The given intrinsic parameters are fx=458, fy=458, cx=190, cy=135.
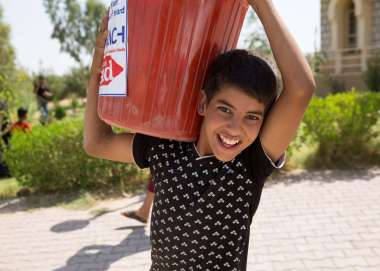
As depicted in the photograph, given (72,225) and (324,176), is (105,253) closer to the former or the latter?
(72,225)

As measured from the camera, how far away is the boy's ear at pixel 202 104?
1.30 m

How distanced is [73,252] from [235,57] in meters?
2.96

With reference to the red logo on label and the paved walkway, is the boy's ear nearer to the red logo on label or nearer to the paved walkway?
the red logo on label

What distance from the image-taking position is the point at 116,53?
4.25 feet

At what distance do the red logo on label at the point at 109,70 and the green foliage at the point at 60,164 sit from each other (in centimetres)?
414

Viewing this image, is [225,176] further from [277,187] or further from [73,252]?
[277,187]

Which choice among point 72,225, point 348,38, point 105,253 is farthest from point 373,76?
point 105,253

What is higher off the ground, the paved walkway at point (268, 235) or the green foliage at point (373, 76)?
the green foliage at point (373, 76)

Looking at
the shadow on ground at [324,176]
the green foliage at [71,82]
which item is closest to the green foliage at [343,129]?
the shadow on ground at [324,176]

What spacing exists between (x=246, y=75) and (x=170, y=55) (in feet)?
0.69

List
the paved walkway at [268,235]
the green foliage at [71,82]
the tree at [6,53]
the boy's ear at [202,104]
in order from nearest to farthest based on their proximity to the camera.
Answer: the boy's ear at [202,104] → the paved walkway at [268,235] → the tree at [6,53] → the green foliage at [71,82]

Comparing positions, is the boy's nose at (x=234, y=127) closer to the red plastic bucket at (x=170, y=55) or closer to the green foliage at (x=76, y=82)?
the red plastic bucket at (x=170, y=55)

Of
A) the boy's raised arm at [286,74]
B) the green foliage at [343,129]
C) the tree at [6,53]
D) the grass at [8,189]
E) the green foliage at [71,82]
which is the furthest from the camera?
the green foliage at [71,82]

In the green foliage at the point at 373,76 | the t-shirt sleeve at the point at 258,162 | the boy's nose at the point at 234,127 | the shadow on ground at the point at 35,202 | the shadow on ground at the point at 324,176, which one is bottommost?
the shadow on ground at the point at 35,202
